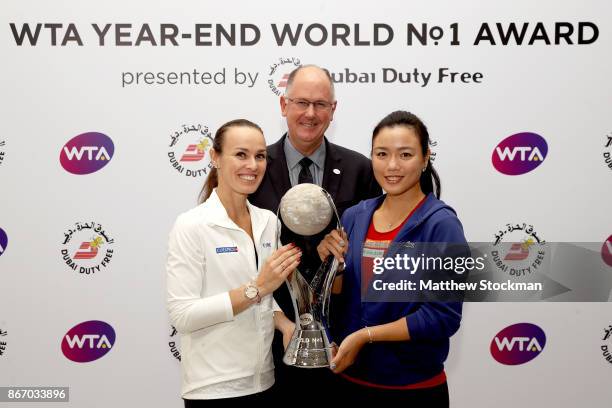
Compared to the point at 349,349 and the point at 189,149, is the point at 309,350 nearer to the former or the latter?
the point at 349,349

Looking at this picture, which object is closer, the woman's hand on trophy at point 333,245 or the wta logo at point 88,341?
the woman's hand on trophy at point 333,245

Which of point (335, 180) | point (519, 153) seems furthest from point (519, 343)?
point (335, 180)

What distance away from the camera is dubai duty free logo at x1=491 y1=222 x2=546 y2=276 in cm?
283

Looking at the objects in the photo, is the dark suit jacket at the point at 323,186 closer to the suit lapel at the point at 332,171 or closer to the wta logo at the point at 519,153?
the suit lapel at the point at 332,171

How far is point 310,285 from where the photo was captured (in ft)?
5.83

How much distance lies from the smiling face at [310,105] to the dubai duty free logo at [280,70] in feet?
1.86

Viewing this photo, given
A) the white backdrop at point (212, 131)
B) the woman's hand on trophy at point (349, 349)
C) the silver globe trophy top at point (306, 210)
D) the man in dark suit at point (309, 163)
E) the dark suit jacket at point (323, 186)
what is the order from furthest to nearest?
the white backdrop at point (212, 131), the man in dark suit at point (309, 163), the dark suit jacket at point (323, 186), the woman's hand on trophy at point (349, 349), the silver globe trophy top at point (306, 210)

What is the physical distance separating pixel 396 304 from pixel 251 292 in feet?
1.44

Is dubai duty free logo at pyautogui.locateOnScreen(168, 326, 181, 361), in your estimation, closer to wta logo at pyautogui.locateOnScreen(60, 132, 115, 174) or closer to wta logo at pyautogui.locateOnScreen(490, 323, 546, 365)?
wta logo at pyautogui.locateOnScreen(60, 132, 115, 174)

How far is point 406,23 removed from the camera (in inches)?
110

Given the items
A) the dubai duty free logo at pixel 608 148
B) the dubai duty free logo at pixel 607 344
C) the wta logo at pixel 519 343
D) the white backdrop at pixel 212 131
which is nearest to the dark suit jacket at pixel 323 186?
the white backdrop at pixel 212 131

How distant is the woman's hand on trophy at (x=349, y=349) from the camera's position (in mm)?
1718

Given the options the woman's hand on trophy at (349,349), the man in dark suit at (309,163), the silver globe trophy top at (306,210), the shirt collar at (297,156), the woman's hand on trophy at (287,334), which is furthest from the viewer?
the shirt collar at (297,156)

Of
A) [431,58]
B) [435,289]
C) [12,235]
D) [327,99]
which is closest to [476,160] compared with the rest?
[431,58]
